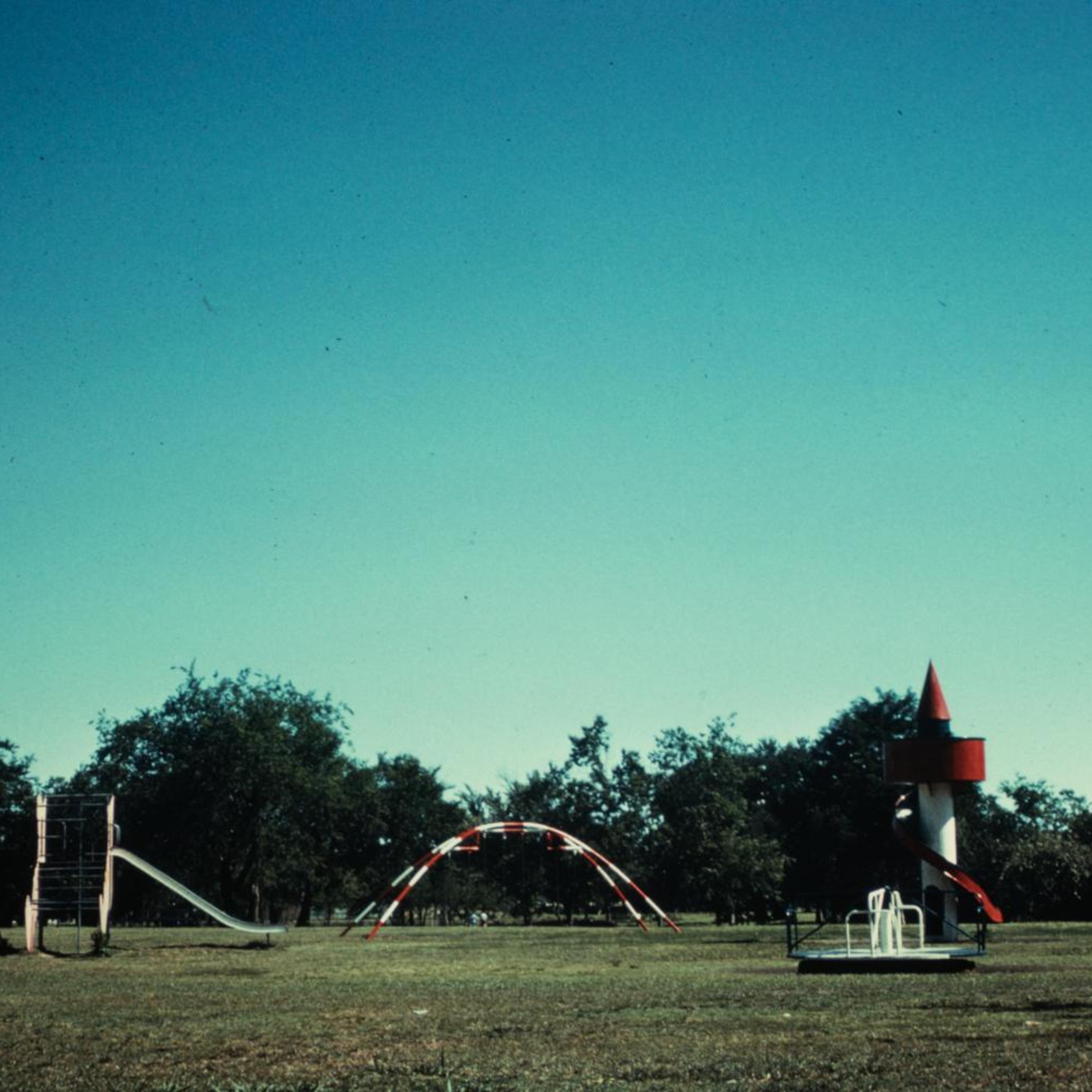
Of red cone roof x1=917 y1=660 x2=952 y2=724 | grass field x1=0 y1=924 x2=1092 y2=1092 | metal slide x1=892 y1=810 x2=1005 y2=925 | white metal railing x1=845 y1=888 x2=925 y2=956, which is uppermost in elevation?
red cone roof x1=917 y1=660 x2=952 y2=724

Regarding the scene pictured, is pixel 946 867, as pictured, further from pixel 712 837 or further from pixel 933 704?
pixel 712 837

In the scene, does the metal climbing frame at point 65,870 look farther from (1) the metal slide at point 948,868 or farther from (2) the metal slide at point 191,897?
(1) the metal slide at point 948,868

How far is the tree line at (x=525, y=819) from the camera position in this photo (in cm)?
8450

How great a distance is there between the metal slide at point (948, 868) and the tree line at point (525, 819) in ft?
113

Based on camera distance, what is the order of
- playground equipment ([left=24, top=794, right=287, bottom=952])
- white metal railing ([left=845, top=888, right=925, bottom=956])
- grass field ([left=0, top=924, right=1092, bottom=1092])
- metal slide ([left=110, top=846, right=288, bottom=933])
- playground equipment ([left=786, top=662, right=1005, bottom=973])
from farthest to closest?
1. metal slide ([left=110, top=846, right=288, bottom=933])
2. playground equipment ([left=24, top=794, right=287, bottom=952])
3. playground equipment ([left=786, top=662, right=1005, bottom=973])
4. white metal railing ([left=845, top=888, right=925, bottom=956])
5. grass field ([left=0, top=924, right=1092, bottom=1092])

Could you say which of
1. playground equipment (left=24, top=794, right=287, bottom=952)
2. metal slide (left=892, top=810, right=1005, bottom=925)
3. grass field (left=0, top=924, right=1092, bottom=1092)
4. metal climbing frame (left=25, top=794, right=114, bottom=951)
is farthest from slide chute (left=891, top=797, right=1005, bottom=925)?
metal climbing frame (left=25, top=794, right=114, bottom=951)

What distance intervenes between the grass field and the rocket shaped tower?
7559mm

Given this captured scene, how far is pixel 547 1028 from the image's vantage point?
744 inches

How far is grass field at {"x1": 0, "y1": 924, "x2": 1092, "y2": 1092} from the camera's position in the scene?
1370cm

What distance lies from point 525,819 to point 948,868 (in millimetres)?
58237

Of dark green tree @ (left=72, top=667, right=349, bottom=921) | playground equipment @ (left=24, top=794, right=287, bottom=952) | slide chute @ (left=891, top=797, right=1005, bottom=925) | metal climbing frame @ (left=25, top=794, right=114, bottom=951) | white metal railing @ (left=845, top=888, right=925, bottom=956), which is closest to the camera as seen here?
white metal railing @ (left=845, top=888, right=925, bottom=956)

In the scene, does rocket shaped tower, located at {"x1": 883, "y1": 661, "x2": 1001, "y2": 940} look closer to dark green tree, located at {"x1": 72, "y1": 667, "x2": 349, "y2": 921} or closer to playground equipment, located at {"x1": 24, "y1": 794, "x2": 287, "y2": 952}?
playground equipment, located at {"x1": 24, "y1": 794, "x2": 287, "y2": 952}

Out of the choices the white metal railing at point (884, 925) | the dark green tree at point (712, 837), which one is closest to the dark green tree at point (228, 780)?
the dark green tree at point (712, 837)

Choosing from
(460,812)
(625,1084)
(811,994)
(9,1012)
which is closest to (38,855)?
(9,1012)
